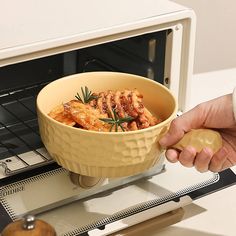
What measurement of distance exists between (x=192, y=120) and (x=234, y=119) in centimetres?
6

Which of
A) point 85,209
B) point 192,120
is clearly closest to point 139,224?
point 85,209

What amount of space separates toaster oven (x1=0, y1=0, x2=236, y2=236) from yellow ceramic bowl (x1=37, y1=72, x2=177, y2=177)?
7 cm

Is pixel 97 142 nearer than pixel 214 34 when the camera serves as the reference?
Yes

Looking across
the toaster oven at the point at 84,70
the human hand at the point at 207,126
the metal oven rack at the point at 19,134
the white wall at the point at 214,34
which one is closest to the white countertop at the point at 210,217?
the toaster oven at the point at 84,70

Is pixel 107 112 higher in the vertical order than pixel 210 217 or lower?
higher

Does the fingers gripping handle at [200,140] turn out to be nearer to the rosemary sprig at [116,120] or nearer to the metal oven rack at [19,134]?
the rosemary sprig at [116,120]

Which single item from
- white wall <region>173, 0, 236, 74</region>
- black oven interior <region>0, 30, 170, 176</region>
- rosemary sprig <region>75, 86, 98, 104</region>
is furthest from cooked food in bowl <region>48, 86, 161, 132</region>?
white wall <region>173, 0, 236, 74</region>

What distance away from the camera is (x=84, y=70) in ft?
3.41

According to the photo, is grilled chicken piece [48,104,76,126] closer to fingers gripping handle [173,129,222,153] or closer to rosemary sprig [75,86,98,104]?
rosemary sprig [75,86,98,104]

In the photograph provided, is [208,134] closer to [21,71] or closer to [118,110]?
[118,110]

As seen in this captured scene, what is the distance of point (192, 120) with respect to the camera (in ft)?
2.80

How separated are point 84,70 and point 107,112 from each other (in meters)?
0.21

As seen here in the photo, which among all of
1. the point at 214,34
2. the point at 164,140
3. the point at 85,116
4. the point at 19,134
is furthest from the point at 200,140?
the point at 214,34

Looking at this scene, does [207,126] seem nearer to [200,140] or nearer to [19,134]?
[200,140]
